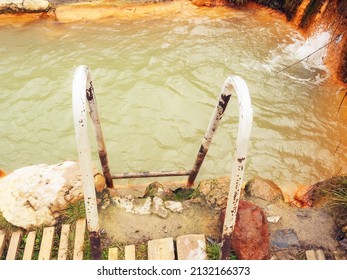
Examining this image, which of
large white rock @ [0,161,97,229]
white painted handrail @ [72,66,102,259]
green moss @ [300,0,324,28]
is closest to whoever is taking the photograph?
white painted handrail @ [72,66,102,259]

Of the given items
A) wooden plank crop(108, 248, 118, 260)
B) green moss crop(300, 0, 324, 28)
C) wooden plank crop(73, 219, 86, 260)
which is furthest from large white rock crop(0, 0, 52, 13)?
wooden plank crop(108, 248, 118, 260)

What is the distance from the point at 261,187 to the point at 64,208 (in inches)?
80.2

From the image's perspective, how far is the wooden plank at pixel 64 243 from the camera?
2764 mm

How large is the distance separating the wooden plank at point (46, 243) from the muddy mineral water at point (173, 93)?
1.72 m

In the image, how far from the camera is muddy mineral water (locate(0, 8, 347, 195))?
4.75 m

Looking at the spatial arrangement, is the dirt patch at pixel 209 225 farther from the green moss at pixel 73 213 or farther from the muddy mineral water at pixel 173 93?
the muddy mineral water at pixel 173 93

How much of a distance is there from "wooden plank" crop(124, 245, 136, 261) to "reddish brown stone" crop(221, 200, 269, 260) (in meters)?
0.85

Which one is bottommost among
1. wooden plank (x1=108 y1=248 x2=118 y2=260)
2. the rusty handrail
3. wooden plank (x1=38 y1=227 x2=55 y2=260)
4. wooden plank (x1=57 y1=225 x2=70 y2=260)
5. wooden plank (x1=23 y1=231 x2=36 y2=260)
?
wooden plank (x1=23 y1=231 x2=36 y2=260)

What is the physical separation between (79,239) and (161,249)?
748 millimetres

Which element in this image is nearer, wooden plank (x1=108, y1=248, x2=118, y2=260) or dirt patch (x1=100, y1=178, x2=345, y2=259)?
wooden plank (x1=108, y1=248, x2=118, y2=260)

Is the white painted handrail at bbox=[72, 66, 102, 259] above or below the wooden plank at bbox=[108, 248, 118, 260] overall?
above

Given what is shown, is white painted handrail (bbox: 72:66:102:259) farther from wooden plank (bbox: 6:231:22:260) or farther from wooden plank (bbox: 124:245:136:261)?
wooden plank (bbox: 6:231:22:260)

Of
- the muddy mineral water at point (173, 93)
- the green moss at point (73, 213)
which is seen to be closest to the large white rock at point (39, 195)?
the green moss at point (73, 213)
